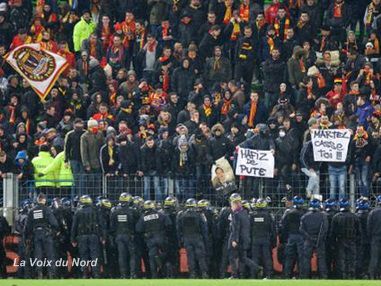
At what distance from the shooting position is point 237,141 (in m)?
45.3

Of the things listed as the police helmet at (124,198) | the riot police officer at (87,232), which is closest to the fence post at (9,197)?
the riot police officer at (87,232)

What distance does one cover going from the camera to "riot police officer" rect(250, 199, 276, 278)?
42.8 metres

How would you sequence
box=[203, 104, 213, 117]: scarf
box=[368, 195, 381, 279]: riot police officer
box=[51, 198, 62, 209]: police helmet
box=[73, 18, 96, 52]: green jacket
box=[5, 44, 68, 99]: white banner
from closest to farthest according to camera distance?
1. box=[368, 195, 381, 279]: riot police officer
2. box=[51, 198, 62, 209]: police helmet
3. box=[203, 104, 213, 117]: scarf
4. box=[5, 44, 68, 99]: white banner
5. box=[73, 18, 96, 52]: green jacket

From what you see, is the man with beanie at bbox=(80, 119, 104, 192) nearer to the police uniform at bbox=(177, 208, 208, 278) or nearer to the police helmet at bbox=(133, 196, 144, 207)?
the police helmet at bbox=(133, 196, 144, 207)

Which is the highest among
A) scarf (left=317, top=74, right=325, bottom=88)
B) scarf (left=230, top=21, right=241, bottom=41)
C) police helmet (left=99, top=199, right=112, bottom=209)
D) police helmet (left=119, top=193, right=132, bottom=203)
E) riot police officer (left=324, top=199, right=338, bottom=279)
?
scarf (left=230, top=21, right=241, bottom=41)

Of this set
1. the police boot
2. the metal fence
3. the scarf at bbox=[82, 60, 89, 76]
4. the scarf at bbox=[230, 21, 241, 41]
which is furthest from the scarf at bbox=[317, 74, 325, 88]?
the police boot

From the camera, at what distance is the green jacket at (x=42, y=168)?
4528cm

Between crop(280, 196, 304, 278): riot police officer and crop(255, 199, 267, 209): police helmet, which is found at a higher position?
crop(255, 199, 267, 209): police helmet

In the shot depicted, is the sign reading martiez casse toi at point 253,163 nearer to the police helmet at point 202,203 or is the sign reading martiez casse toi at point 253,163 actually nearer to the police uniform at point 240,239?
the police helmet at point 202,203

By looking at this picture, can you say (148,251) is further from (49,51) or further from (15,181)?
(49,51)

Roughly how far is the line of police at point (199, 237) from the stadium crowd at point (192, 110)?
0.14 feet

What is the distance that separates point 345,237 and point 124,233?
4.79m

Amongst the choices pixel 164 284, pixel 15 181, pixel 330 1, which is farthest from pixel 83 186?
pixel 330 1

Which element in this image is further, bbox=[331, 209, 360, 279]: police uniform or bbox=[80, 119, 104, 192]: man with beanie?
bbox=[80, 119, 104, 192]: man with beanie
